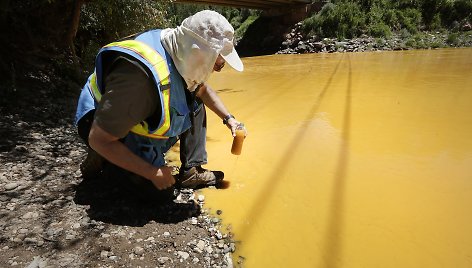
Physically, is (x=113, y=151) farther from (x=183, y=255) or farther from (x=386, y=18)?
(x=386, y=18)

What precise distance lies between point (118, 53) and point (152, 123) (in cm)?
40

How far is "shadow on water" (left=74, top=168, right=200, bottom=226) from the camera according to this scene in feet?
6.65

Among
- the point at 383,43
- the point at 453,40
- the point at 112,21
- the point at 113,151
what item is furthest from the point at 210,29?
the point at 453,40

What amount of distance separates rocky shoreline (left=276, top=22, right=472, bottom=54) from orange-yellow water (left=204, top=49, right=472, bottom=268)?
12.1 metres

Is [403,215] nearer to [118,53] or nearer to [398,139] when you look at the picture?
[398,139]

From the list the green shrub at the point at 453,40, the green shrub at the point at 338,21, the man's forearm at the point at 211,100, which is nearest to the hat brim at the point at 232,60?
the man's forearm at the point at 211,100

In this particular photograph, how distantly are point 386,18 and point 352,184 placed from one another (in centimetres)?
1896

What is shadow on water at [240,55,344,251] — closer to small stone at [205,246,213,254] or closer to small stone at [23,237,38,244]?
small stone at [205,246,213,254]

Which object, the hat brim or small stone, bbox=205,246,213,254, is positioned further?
small stone, bbox=205,246,213,254

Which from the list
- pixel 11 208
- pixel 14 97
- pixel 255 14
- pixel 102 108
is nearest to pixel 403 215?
pixel 102 108

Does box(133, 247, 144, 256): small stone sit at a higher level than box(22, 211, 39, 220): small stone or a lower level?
lower

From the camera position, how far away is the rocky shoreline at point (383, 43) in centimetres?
1484

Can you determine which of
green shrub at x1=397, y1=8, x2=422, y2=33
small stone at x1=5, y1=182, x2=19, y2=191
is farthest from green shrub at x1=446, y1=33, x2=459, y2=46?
small stone at x1=5, y1=182, x2=19, y2=191

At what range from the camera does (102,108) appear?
148 cm
